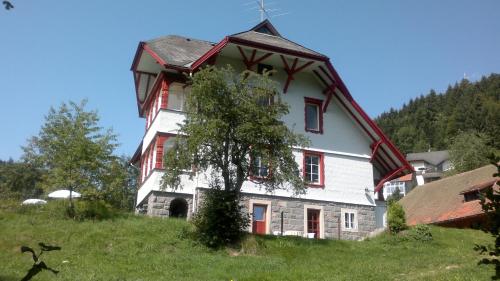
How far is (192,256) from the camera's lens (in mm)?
16844

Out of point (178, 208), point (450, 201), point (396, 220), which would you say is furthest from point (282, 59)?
point (450, 201)

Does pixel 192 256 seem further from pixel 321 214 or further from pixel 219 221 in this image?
pixel 321 214

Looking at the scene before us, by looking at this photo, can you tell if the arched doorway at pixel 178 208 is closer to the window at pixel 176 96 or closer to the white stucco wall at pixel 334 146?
the white stucco wall at pixel 334 146

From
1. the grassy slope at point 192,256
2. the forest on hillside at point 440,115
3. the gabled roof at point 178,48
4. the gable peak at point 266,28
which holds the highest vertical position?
the forest on hillside at point 440,115

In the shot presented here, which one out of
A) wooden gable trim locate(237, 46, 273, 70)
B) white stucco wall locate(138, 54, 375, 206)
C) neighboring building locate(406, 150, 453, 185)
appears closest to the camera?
wooden gable trim locate(237, 46, 273, 70)

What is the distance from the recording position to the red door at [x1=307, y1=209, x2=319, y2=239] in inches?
1048

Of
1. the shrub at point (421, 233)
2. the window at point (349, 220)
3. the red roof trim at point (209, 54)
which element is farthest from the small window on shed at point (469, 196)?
the red roof trim at point (209, 54)

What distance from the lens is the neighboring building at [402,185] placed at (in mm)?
96500

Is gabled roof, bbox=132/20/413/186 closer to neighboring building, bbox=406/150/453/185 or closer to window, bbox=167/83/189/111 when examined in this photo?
window, bbox=167/83/189/111

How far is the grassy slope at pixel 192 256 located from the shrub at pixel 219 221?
52 cm

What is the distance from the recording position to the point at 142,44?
26.9 meters

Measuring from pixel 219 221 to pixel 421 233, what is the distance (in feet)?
28.7

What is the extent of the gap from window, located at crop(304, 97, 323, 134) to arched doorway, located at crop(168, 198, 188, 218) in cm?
781

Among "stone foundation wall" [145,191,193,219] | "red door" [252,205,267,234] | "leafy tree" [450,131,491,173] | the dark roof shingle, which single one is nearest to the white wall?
"stone foundation wall" [145,191,193,219]
